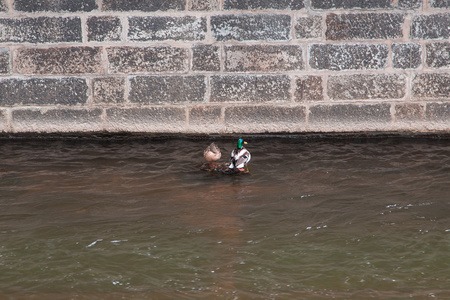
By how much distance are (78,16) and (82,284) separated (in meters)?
4.00

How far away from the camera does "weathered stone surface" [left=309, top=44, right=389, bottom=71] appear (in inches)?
259

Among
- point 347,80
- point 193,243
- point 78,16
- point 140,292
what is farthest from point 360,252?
point 78,16

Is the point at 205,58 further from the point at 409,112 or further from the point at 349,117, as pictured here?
the point at 409,112

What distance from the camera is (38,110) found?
6.72 m

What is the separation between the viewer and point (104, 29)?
649 centimetres

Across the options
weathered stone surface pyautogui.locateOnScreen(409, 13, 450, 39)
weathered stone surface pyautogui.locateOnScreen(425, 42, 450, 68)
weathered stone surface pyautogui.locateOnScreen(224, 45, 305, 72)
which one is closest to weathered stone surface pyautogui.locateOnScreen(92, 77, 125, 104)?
weathered stone surface pyautogui.locateOnScreen(224, 45, 305, 72)

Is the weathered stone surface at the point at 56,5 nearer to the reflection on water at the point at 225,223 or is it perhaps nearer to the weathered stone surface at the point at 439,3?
the reflection on water at the point at 225,223

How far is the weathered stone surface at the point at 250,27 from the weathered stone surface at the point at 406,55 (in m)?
1.35

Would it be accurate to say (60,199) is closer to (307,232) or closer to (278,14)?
(307,232)

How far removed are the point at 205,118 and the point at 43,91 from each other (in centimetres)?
205

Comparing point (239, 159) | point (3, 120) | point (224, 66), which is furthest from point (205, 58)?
point (3, 120)

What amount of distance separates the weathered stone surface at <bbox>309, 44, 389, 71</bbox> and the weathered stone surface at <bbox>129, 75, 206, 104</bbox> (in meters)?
1.44

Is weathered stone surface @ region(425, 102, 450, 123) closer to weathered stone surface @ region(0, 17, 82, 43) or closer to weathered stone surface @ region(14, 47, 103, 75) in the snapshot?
weathered stone surface @ region(14, 47, 103, 75)

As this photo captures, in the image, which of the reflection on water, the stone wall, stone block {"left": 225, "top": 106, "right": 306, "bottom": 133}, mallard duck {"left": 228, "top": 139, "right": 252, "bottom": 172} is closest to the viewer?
the reflection on water
